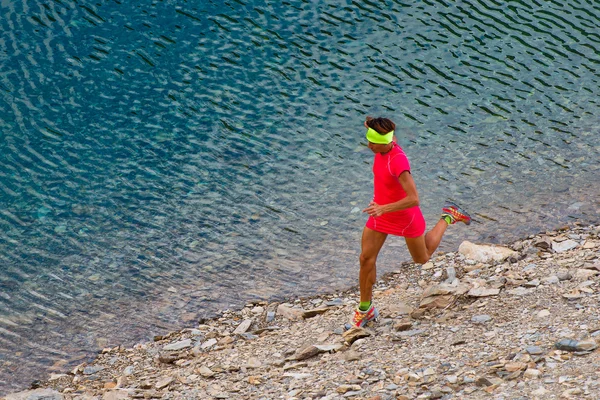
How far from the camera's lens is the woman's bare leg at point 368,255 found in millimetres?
10578

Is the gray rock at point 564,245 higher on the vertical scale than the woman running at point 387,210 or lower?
lower

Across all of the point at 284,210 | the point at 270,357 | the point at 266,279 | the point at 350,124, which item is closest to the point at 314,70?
the point at 350,124

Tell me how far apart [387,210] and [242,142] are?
9204 mm

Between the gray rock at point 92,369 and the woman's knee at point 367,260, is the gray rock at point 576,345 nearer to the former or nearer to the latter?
the woman's knee at point 367,260

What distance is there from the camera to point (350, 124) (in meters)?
19.4

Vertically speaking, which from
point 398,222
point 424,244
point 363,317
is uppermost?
point 398,222

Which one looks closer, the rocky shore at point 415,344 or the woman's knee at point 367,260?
the rocky shore at point 415,344

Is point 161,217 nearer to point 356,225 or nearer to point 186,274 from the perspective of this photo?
point 186,274

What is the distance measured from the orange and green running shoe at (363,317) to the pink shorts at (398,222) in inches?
55.5

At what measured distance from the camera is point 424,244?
10.9m

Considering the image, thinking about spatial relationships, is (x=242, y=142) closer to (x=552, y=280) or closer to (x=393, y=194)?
(x=393, y=194)

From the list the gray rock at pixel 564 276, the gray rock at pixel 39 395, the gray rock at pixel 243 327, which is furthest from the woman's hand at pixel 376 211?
the gray rock at pixel 39 395

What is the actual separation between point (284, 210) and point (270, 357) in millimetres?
5469

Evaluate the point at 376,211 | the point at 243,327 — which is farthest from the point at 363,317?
the point at 243,327
